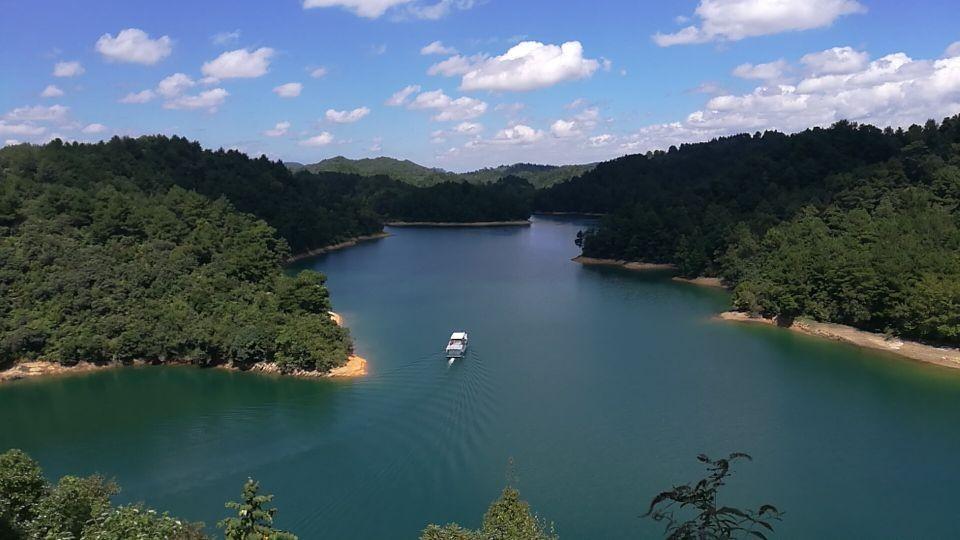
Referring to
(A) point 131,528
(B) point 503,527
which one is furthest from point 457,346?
(A) point 131,528

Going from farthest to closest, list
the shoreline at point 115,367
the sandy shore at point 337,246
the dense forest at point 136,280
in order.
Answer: the sandy shore at point 337,246, the dense forest at point 136,280, the shoreline at point 115,367

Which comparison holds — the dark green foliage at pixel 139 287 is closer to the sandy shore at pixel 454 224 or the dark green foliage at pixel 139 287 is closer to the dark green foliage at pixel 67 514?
the dark green foliage at pixel 67 514

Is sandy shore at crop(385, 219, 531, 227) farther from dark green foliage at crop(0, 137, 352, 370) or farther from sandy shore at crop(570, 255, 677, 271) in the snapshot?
dark green foliage at crop(0, 137, 352, 370)

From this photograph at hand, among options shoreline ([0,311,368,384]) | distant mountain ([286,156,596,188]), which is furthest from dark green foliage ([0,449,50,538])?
distant mountain ([286,156,596,188])

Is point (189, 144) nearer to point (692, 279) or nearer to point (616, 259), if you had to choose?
point (616, 259)

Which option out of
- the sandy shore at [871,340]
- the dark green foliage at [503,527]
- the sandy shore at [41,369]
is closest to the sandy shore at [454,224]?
the sandy shore at [871,340]

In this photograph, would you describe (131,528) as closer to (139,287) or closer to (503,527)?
(503,527)
